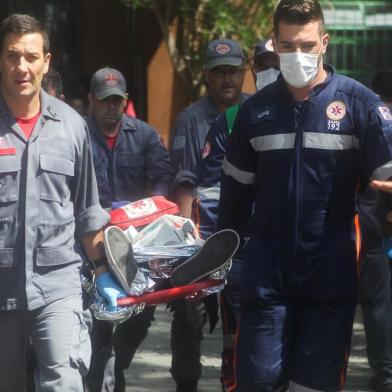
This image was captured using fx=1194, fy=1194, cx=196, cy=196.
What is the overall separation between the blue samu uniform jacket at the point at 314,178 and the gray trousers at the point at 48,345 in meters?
0.75

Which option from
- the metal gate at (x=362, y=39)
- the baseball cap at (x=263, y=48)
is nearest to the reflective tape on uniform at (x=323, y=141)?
the baseball cap at (x=263, y=48)

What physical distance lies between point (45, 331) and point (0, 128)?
889mm

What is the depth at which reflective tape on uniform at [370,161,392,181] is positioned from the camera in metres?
4.89

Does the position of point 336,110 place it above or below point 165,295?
above

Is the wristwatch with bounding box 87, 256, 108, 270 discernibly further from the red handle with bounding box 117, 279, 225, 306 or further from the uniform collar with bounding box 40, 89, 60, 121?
the uniform collar with bounding box 40, 89, 60, 121

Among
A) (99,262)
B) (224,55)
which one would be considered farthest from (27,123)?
(224,55)

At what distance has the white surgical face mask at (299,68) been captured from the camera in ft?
16.3

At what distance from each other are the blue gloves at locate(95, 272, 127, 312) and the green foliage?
229 inches

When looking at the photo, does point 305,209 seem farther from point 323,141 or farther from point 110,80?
point 110,80

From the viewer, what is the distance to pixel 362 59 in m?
12.2

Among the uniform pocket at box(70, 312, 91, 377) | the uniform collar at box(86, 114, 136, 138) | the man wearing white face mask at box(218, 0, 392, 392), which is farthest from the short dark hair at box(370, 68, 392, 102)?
the uniform pocket at box(70, 312, 91, 377)

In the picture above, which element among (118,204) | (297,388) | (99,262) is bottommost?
(297,388)

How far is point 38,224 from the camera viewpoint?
5.08m

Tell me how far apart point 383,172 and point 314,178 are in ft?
0.93
